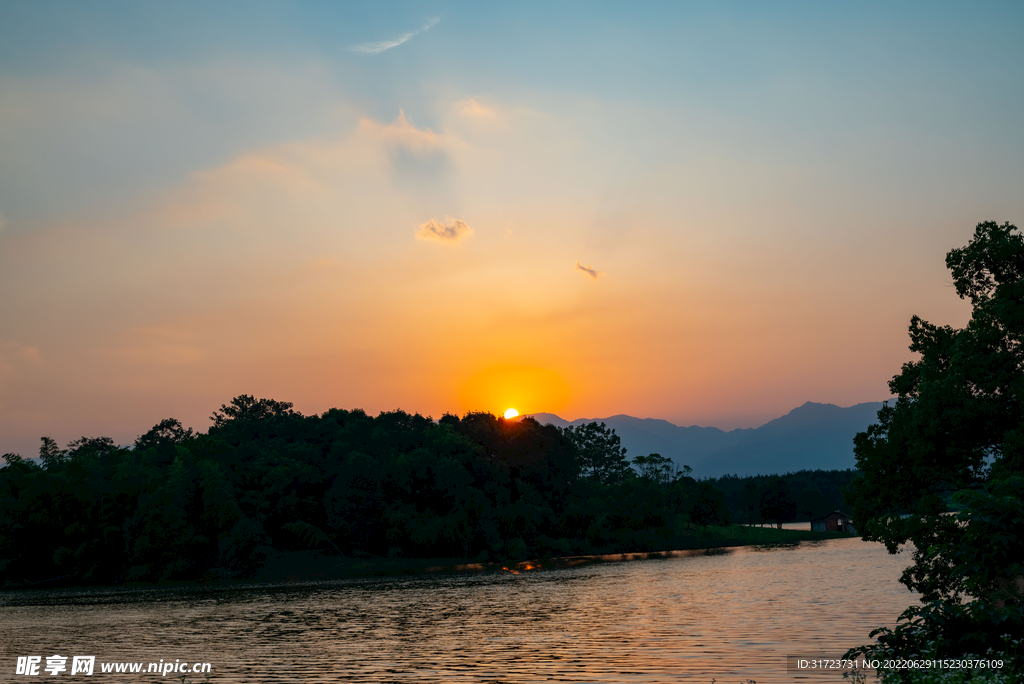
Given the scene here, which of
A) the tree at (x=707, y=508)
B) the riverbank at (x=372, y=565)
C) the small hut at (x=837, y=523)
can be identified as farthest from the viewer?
the small hut at (x=837, y=523)

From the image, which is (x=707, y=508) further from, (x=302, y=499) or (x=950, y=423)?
(x=950, y=423)

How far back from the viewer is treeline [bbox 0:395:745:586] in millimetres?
93125

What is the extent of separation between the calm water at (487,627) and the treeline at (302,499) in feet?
51.0

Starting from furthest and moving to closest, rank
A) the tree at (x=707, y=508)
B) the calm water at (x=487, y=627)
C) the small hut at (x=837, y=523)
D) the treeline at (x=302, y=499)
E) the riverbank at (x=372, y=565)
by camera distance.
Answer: the small hut at (x=837, y=523), the tree at (x=707, y=508), the riverbank at (x=372, y=565), the treeline at (x=302, y=499), the calm water at (x=487, y=627)

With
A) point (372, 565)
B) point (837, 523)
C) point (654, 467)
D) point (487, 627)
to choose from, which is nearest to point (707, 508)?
point (654, 467)

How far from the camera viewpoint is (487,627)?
4284 cm

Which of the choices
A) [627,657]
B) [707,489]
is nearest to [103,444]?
[707,489]

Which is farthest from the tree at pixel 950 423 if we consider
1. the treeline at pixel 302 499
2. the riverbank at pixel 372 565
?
the treeline at pixel 302 499

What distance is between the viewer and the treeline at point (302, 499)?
306 ft

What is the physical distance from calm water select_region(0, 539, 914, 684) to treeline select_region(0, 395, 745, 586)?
15.5 meters

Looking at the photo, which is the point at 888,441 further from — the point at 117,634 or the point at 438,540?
the point at 438,540

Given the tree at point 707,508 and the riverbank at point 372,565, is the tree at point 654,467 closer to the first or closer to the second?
the tree at point 707,508

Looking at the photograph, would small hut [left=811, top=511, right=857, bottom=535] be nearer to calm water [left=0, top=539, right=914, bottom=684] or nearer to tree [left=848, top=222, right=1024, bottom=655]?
calm water [left=0, top=539, right=914, bottom=684]

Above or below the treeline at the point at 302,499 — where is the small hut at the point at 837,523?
below
